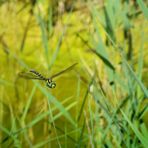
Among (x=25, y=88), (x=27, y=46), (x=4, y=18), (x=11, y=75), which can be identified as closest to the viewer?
(x=25, y=88)

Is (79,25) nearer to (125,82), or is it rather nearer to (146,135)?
(125,82)

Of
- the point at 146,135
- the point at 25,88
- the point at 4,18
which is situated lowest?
the point at 146,135

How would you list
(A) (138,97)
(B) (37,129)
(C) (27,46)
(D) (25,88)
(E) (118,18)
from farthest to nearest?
(C) (27,46) < (D) (25,88) < (B) (37,129) < (E) (118,18) < (A) (138,97)

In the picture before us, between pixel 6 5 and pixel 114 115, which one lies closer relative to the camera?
pixel 114 115

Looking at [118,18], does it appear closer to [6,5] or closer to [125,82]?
[125,82]

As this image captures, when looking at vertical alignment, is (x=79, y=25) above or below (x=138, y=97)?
above

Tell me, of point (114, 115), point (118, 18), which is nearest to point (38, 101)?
point (118, 18)
